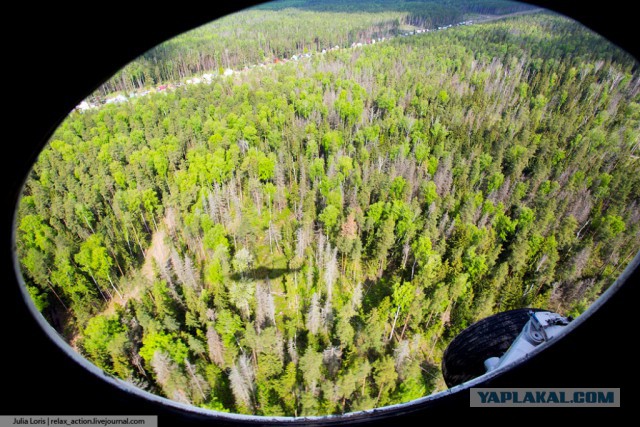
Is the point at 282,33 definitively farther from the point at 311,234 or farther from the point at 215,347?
the point at 215,347

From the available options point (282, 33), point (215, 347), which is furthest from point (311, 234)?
point (282, 33)

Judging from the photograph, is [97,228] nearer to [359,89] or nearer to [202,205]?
[202,205]

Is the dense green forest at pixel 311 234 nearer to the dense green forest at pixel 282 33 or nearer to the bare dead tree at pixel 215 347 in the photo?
the bare dead tree at pixel 215 347

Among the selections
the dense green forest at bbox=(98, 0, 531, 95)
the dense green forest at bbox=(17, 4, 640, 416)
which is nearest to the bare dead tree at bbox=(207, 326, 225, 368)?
the dense green forest at bbox=(17, 4, 640, 416)

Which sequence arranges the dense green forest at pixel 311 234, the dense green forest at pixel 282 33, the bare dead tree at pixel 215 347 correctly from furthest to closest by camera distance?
1. the dense green forest at pixel 282 33
2. the dense green forest at pixel 311 234
3. the bare dead tree at pixel 215 347

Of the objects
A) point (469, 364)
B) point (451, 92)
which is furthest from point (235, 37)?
point (469, 364)

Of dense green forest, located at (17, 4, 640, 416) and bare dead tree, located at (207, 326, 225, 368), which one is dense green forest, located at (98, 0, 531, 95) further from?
bare dead tree, located at (207, 326, 225, 368)

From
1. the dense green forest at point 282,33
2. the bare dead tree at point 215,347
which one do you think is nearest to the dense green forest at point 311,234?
the bare dead tree at point 215,347
